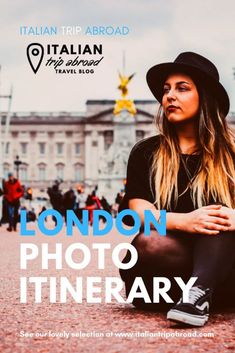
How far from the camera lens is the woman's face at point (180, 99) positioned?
9.57ft

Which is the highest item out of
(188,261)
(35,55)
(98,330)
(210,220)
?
(35,55)

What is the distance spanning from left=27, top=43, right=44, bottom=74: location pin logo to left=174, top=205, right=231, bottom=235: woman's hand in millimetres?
1423

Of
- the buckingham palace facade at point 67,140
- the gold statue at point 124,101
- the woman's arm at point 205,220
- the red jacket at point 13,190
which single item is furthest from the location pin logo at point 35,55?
the buckingham palace facade at point 67,140

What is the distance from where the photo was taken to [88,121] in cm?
7444

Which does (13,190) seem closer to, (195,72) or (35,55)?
(35,55)

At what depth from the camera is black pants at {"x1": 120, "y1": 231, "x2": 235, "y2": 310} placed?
9.00 ft

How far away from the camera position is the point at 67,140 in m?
75.9

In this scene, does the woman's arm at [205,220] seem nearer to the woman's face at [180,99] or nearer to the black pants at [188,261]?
the black pants at [188,261]

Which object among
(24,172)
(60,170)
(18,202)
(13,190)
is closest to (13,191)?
(13,190)

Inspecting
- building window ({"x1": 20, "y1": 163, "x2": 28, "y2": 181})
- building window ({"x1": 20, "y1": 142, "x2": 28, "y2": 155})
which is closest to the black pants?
building window ({"x1": 20, "y1": 163, "x2": 28, "y2": 181})

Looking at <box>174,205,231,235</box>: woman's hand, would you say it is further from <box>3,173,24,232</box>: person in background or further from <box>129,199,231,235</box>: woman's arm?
<box>3,173,24,232</box>: person in background

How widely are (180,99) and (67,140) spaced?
240 ft

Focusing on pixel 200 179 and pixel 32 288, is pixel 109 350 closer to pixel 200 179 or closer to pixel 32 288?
pixel 200 179

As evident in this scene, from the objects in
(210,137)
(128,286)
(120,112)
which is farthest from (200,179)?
(120,112)
